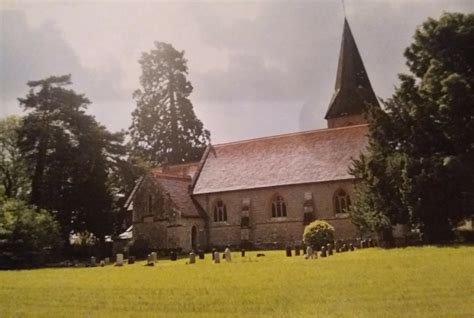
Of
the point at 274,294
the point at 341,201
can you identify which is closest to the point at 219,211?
the point at 341,201

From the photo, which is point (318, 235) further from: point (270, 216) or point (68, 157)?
point (68, 157)

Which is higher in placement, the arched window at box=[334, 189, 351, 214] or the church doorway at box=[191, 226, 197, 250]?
the arched window at box=[334, 189, 351, 214]

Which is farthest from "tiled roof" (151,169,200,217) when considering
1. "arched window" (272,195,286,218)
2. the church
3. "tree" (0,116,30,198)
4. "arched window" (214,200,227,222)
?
"tree" (0,116,30,198)

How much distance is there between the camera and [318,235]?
66.8ft

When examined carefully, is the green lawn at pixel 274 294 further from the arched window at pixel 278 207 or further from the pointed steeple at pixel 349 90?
the pointed steeple at pixel 349 90

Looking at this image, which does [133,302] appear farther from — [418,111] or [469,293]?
[418,111]

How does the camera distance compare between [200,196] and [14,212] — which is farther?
[200,196]

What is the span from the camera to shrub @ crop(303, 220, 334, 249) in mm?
20266

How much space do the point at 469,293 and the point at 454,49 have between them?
966 centimetres

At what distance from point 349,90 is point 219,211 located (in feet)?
33.3

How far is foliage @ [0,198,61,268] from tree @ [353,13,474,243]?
12127 mm

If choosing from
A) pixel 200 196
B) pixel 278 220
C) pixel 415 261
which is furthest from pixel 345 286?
pixel 200 196

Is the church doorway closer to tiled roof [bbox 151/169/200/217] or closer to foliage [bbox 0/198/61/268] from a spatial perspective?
tiled roof [bbox 151/169/200/217]

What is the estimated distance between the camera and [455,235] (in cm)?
1755
